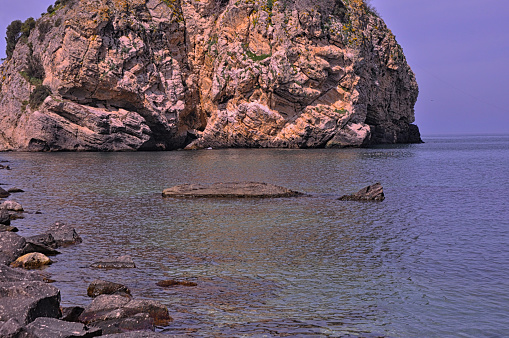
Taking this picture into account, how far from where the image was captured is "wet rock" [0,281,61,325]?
834 centimetres

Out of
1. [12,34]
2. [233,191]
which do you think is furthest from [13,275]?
[12,34]

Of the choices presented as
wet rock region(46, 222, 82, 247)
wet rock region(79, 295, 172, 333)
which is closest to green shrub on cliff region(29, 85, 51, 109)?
wet rock region(46, 222, 82, 247)

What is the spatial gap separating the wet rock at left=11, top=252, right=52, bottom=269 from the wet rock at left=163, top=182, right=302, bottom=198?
14.0m

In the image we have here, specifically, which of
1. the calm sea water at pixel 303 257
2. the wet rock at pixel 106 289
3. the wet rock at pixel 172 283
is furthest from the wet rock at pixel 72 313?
the wet rock at pixel 172 283

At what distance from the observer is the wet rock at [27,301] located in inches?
328

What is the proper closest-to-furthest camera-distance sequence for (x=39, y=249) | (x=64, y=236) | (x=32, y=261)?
(x=32, y=261) < (x=39, y=249) < (x=64, y=236)

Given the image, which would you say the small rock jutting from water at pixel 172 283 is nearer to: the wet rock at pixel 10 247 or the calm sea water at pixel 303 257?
the calm sea water at pixel 303 257

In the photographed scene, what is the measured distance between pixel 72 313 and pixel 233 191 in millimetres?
18401

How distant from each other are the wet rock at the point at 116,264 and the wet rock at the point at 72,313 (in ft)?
11.5

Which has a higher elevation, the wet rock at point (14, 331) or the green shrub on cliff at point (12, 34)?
the green shrub on cliff at point (12, 34)

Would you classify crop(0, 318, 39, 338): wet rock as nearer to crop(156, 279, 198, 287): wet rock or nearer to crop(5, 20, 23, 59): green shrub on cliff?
crop(156, 279, 198, 287): wet rock

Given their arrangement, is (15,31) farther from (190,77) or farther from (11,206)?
(11,206)

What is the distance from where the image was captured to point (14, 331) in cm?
729

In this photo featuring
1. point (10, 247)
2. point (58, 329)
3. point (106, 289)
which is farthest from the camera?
point (10, 247)
